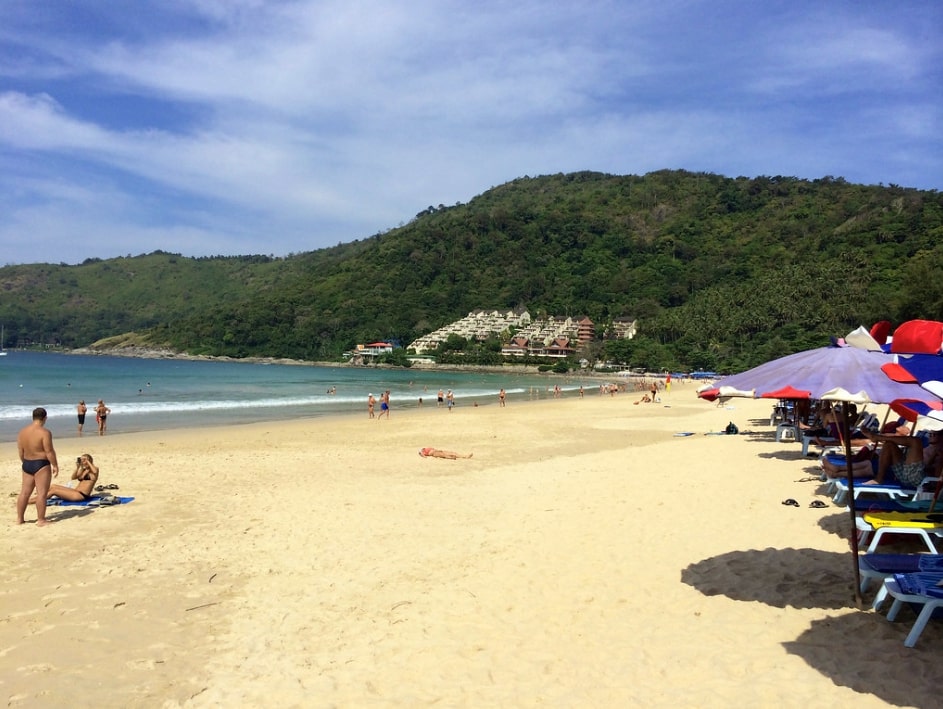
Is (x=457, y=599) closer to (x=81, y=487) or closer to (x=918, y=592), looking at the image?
(x=918, y=592)

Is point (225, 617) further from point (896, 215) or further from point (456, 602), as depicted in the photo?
point (896, 215)

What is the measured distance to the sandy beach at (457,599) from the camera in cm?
411

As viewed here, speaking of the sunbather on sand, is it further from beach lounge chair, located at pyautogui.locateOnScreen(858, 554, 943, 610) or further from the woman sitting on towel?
the woman sitting on towel

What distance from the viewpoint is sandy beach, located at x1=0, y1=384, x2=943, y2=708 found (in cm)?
411

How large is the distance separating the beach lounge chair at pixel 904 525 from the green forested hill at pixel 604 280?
71.8 m

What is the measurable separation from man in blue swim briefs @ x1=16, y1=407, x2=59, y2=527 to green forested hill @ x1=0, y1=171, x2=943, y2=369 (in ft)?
244

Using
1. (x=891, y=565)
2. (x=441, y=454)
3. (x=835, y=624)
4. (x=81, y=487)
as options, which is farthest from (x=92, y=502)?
(x=891, y=565)

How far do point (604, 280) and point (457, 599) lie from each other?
139 m

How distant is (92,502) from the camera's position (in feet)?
30.0

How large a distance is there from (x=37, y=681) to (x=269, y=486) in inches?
268

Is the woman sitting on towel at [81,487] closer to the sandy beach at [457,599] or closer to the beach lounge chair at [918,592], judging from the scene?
the sandy beach at [457,599]

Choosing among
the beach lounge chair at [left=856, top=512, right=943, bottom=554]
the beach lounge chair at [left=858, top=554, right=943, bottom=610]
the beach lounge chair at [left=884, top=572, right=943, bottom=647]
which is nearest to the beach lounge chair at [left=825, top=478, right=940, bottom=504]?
the beach lounge chair at [left=856, top=512, right=943, bottom=554]

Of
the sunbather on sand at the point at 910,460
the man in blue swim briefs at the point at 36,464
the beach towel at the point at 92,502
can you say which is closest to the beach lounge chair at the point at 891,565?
the sunbather on sand at the point at 910,460

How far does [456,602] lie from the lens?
5.62 meters
